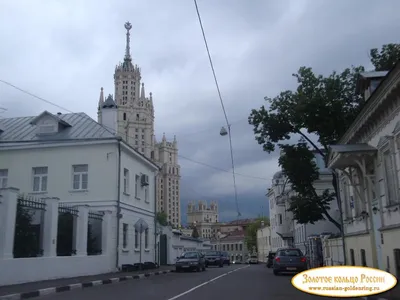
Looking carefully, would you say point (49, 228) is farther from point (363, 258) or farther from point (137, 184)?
point (363, 258)

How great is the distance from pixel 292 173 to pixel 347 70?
704cm

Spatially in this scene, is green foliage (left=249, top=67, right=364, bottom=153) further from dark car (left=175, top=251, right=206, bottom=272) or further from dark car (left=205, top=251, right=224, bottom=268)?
dark car (left=205, top=251, right=224, bottom=268)

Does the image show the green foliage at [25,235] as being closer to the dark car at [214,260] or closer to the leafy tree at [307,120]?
the leafy tree at [307,120]

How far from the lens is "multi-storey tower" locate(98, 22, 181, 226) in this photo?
126 metres

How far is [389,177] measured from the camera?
1511 cm

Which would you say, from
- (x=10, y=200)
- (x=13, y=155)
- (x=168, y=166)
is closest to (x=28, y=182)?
(x=13, y=155)

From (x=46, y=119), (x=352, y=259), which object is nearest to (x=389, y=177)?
(x=352, y=259)

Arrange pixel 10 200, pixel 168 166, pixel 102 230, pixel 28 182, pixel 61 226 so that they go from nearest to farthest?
pixel 10 200 < pixel 61 226 < pixel 102 230 < pixel 28 182 < pixel 168 166

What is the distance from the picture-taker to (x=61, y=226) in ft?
67.3

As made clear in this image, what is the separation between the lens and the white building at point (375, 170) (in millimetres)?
13961

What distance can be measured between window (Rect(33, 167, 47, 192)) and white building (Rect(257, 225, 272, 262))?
6514cm

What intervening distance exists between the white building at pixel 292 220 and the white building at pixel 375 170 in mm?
17190

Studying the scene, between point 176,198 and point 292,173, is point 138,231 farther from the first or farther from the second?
point 176,198

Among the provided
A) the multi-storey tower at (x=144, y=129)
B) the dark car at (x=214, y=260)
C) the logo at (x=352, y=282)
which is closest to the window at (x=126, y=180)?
the dark car at (x=214, y=260)
